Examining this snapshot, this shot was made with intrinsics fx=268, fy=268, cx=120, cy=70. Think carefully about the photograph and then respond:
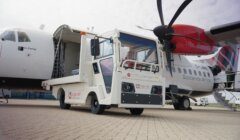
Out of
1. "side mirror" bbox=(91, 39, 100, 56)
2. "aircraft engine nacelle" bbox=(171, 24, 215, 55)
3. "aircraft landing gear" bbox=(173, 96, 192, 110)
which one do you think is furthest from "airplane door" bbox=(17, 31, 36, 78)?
"aircraft landing gear" bbox=(173, 96, 192, 110)

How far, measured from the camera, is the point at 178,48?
13797 mm

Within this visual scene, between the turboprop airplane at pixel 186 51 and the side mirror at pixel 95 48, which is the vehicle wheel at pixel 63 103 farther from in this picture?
the turboprop airplane at pixel 186 51

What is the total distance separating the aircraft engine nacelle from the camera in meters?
13.2

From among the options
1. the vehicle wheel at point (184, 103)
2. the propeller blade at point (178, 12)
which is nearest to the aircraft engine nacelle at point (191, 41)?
the propeller blade at point (178, 12)

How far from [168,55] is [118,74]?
6.04m

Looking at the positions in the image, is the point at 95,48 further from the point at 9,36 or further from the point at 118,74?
the point at 9,36

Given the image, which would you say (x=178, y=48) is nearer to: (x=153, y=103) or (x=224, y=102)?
(x=153, y=103)

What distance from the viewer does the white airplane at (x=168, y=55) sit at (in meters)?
11.0

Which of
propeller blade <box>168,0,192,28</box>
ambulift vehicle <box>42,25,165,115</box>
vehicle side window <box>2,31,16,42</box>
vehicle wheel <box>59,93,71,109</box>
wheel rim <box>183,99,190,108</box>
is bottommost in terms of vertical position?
wheel rim <box>183,99,190,108</box>

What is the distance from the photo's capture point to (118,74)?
7.95 m

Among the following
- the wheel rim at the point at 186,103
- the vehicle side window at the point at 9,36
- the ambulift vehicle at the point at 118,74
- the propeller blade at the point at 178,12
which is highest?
the propeller blade at the point at 178,12

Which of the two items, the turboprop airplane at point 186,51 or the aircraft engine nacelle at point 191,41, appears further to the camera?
the aircraft engine nacelle at point 191,41

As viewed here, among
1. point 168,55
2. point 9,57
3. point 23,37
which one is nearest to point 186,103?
point 168,55

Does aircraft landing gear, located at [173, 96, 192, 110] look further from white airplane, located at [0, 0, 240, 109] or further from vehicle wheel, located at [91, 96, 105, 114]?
vehicle wheel, located at [91, 96, 105, 114]
